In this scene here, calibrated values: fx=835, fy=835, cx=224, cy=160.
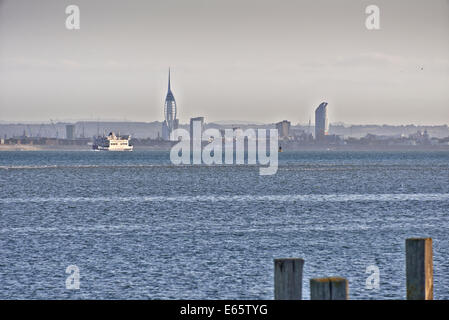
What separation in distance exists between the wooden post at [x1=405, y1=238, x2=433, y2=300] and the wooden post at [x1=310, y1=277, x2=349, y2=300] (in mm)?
2006

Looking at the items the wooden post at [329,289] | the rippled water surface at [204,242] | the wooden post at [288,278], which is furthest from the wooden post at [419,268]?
the rippled water surface at [204,242]

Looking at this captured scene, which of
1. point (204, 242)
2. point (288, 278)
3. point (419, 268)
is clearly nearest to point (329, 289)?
point (288, 278)

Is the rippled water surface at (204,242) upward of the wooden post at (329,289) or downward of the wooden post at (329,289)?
downward

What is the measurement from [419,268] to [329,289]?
2393 millimetres

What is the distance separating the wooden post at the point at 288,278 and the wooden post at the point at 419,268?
2.25 m

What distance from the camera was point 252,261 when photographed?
36.0 meters

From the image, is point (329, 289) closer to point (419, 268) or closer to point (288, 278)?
point (288, 278)

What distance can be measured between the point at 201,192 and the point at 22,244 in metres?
56.7

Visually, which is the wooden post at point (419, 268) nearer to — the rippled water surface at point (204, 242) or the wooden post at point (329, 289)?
the wooden post at point (329, 289)

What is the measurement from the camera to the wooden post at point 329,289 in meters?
12.8
